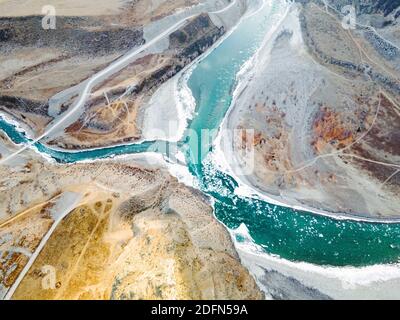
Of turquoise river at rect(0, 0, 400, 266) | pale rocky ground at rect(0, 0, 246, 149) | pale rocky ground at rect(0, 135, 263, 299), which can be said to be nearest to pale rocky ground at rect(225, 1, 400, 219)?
turquoise river at rect(0, 0, 400, 266)

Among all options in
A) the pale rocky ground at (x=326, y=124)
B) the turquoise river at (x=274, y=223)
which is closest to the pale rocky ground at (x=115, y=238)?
the turquoise river at (x=274, y=223)

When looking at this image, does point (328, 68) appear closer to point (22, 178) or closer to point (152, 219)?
point (152, 219)

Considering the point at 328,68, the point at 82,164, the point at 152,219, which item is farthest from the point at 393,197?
the point at 82,164

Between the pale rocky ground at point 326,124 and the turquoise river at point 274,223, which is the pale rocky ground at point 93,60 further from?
the pale rocky ground at point 326,124

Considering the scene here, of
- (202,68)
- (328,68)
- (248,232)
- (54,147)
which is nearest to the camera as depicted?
(248,232)

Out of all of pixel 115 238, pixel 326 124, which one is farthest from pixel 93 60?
pixel 326 124

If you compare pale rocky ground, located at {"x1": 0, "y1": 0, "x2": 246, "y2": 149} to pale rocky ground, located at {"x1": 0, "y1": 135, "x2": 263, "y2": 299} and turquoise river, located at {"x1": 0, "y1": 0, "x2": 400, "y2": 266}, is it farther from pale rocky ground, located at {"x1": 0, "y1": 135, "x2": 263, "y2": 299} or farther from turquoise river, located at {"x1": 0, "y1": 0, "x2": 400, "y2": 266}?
pale rocky ground, located at {"x1": 0, "y1": 135, "x2": 263, "y2": 299}
